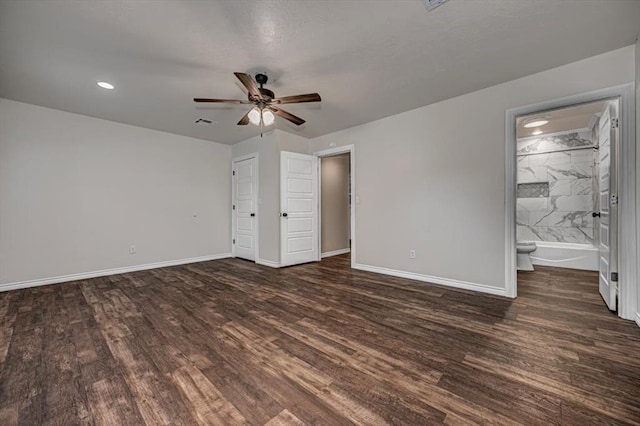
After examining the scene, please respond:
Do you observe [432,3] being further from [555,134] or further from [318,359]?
[555,134]

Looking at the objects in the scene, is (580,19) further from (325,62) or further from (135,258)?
(135,258)

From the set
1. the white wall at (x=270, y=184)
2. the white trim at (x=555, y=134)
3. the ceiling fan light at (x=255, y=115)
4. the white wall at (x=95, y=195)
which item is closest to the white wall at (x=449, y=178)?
the white wall at (x=270, y=184)

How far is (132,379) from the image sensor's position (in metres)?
1.57

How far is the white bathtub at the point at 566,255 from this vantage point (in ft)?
13.5

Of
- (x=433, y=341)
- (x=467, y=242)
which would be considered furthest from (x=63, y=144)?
(x=467, y=242)

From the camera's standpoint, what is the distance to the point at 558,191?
15.8 feet

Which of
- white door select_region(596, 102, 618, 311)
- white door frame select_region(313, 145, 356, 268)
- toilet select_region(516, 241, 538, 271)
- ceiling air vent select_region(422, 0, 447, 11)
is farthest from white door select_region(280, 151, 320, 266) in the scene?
white door select_region(596, 102, 618, 311)

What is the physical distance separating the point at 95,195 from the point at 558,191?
27.4 feet

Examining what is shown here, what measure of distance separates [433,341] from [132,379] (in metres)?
2.13

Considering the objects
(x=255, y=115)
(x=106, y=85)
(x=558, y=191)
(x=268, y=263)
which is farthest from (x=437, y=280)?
(x=106, y=85)

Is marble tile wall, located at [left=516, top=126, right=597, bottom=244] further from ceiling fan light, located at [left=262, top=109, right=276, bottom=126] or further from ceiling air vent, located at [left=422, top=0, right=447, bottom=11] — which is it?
ceiling fan light, located at [left=262, top=109, right=276, bottom=126]

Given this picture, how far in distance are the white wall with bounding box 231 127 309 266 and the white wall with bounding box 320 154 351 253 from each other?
936 mm

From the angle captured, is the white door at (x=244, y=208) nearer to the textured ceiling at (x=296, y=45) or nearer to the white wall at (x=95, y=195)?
the white wall at (x=95, y=195)

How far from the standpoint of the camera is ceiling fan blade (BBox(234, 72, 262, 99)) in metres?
2.16
